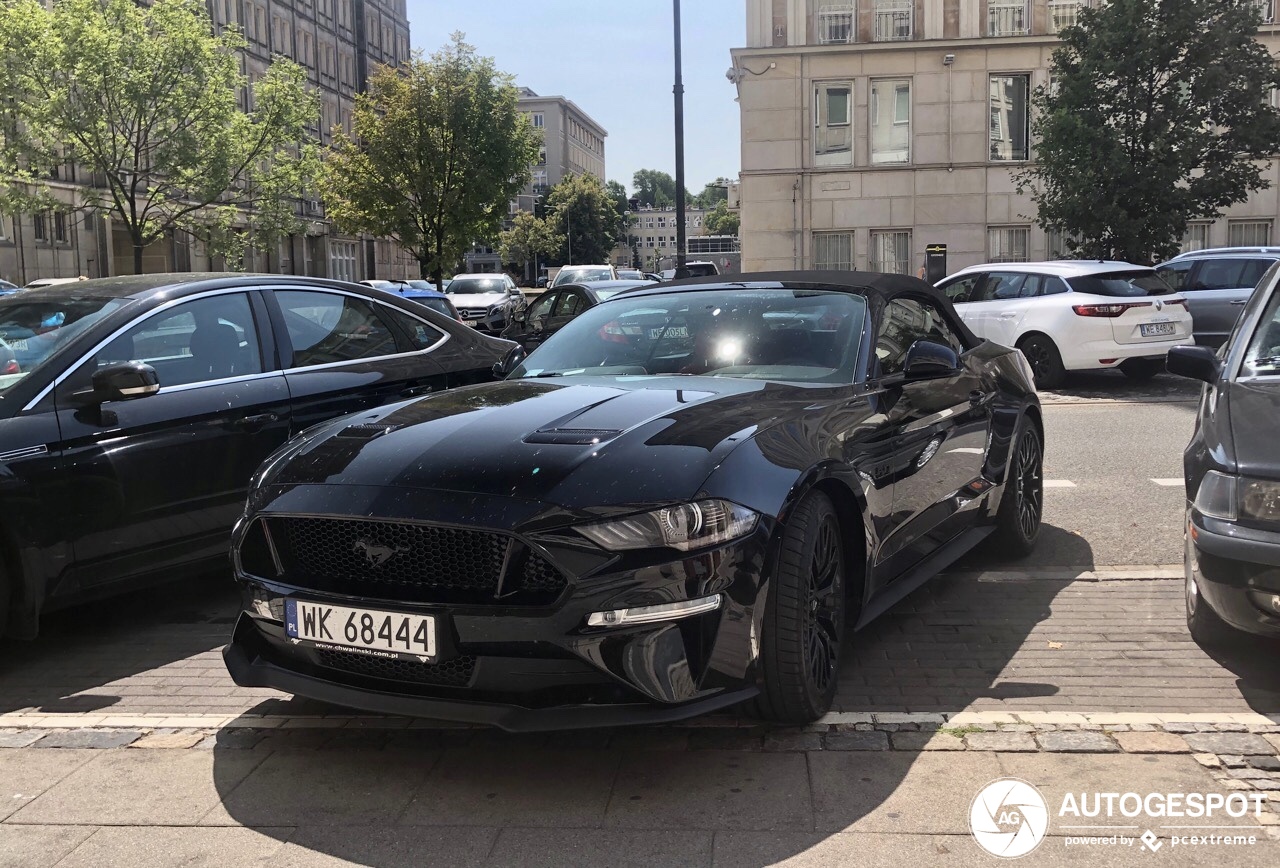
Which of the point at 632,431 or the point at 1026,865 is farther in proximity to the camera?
the point at 632,431

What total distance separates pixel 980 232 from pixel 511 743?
30.0 m

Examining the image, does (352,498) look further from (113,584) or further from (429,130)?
(429,130)

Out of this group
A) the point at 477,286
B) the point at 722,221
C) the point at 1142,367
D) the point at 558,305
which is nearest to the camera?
the point at 1142,367

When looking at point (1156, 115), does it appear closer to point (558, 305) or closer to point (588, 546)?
point (558, 305)

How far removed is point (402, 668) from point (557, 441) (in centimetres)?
81

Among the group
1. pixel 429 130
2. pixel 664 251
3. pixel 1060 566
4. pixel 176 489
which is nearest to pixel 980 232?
pixel 429 130

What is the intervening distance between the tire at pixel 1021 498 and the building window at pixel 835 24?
27.6 m

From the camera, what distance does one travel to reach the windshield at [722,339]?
4574 mm

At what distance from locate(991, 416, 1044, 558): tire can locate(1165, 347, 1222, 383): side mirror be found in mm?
902

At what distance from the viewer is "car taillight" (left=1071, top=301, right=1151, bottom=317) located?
13375 millimetres

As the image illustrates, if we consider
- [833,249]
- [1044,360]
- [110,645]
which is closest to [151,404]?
[110,645]

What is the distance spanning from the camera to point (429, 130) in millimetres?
34562

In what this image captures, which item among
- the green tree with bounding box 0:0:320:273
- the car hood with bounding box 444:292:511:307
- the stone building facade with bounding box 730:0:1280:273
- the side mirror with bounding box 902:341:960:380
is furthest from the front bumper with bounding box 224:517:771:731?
the stone building facade with bounding box 730:0:1280:273

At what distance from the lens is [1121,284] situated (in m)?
13.6
